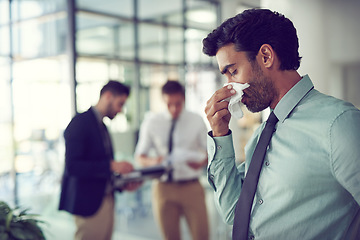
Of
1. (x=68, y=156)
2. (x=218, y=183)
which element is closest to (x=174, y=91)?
(x=68, y=156)

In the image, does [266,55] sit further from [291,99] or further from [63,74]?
[63,74]

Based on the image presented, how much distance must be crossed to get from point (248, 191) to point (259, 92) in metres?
0.33

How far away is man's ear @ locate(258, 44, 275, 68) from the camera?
126 centimetres

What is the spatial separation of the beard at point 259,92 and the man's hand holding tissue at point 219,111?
0.21 ft

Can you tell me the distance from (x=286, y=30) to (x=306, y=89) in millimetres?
203

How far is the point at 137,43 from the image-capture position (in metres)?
6.38

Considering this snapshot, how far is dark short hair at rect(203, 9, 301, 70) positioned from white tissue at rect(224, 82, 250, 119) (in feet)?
0.31

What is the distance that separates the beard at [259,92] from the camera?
128 cm

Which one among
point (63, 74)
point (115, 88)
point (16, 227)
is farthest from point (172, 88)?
point (63, 74)

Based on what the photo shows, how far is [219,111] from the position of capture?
1.34m

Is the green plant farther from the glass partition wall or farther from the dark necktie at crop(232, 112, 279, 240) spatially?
the glass partition wall

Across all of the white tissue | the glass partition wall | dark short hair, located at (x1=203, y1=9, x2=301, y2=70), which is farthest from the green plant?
the glass partition wall

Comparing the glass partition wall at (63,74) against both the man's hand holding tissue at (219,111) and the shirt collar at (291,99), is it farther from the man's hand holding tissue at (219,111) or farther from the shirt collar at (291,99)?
the shirt collar at (291,99)

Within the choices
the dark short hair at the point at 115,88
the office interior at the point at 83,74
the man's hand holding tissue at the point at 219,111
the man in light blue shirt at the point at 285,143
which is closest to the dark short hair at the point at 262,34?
the man in light blue shirt at the point at 285,143
